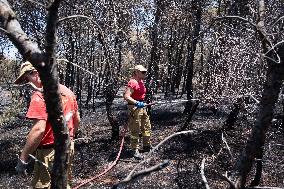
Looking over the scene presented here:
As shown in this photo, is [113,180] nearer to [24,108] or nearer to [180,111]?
[180,111]

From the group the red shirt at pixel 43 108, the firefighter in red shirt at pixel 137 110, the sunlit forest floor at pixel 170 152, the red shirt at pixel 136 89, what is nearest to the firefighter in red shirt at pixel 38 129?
the red shirt at pixel 43 108

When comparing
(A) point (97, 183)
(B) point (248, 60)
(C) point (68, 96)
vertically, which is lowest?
(A) point (97, 183)

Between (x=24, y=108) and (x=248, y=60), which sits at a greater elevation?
(x=248, y=60)

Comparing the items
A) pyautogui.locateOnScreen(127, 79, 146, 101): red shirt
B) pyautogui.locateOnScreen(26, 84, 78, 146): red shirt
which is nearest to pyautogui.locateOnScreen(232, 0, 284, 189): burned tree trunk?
pyautogui.locateOnScreen(26, 84, 78, 146): red shirt

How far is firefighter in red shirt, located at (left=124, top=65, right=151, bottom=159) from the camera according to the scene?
7.96 meters

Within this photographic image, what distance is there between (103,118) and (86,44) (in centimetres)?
383

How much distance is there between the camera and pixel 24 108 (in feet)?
53.5

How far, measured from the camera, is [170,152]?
8805mm

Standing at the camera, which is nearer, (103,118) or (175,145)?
(175,145)

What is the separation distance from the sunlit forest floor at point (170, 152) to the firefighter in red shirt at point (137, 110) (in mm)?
284

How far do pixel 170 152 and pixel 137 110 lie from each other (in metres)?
1.16

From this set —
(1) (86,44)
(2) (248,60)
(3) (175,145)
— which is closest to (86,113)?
(1) (86,44)

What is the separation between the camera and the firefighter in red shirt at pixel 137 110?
26.1ft

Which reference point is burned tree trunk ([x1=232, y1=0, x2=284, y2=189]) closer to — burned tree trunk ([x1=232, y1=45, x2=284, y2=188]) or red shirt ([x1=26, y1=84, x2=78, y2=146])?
burned tree trunk ([x1=232, y1=45, x2=284, y2=188])
